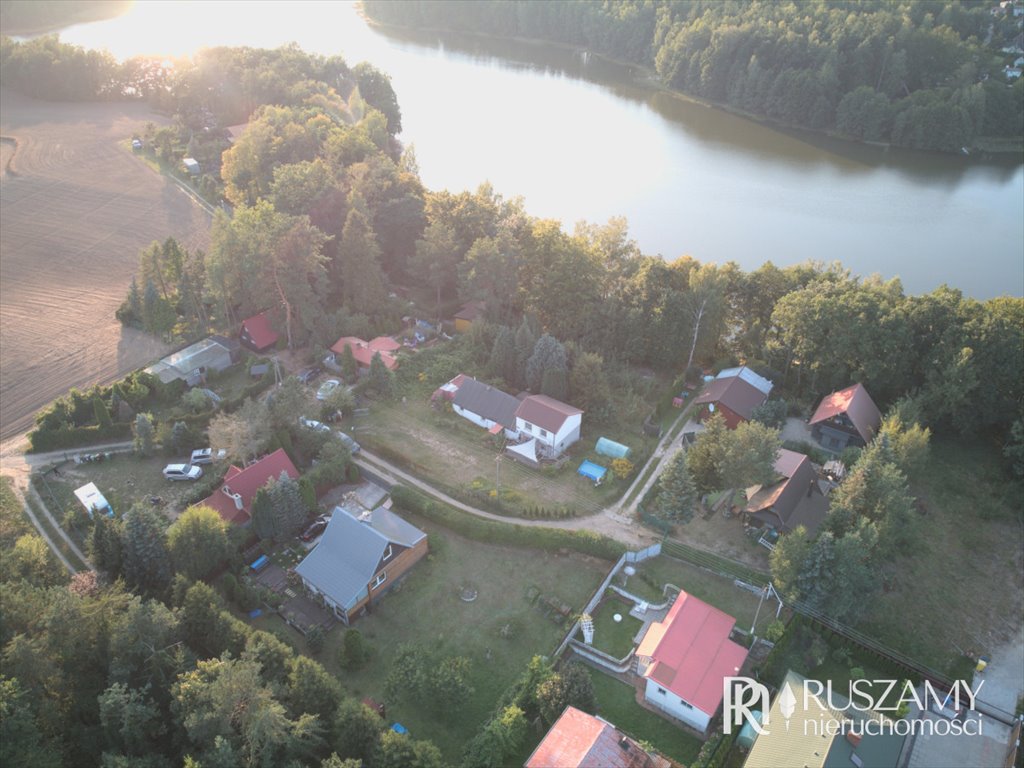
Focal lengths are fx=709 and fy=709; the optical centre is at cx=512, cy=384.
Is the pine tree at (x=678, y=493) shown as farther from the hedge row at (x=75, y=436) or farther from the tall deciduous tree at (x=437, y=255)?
the hedge row at (x=75, y=436)

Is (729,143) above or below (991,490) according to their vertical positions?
above

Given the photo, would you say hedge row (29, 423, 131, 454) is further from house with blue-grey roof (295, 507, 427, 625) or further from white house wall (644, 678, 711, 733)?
white house wall (644, 678, 711, 733)

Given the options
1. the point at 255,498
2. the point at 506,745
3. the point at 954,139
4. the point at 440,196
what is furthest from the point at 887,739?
the point at 954,139

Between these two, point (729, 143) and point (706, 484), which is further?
point (729, 143)

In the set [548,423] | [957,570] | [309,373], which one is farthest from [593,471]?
[309,373]

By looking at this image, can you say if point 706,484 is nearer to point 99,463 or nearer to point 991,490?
point 991,490
